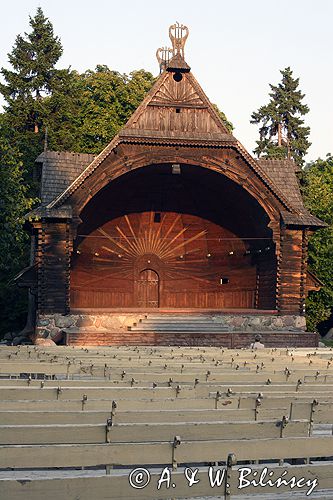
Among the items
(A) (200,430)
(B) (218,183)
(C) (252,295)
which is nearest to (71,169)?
(B) (218,183)

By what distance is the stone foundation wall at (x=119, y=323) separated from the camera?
2995 centimetres

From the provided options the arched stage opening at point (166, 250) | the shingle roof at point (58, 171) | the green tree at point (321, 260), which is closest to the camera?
the shingle roof at point (58, 171)

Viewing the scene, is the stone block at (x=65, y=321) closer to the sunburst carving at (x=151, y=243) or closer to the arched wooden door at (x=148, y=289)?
the sunburst carving at (x=151, y=243)

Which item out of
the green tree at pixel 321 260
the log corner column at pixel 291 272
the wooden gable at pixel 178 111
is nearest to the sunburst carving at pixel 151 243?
the log corner column at pixel 291 272

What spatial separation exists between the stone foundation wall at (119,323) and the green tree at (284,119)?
2920 cm

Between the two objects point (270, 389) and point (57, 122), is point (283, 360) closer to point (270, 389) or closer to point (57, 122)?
point (270, 389)

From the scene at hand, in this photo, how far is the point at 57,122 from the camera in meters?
47.9

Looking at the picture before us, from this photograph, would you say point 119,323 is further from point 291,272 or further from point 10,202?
point 291,272

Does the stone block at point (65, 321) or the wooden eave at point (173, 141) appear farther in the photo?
the stone block at point (65, 321)

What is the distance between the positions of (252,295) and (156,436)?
2998 centimetres

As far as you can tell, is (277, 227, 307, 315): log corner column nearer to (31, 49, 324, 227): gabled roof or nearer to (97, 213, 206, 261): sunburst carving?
(31, 49, 324, 227): gabled roof

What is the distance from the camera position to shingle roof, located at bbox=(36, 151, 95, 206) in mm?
31856

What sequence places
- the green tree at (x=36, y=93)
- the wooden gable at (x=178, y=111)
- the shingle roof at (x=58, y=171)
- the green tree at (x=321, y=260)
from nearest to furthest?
the wooden gable at (x=178, y=111)
the shingle roof at (x=58, y=171)
the green tree at (x=321, y=260)
the green tree at (x=36, y=93)

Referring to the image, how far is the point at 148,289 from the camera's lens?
3681cm
